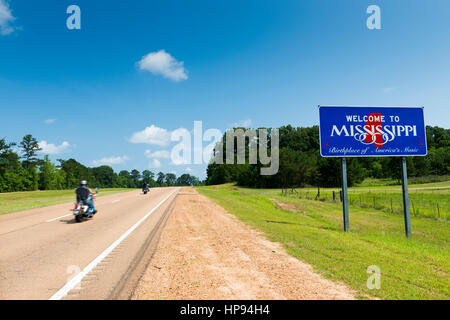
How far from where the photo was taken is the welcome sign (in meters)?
13.8

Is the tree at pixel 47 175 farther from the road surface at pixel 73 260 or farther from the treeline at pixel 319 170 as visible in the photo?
the road surface at pixel 73 260

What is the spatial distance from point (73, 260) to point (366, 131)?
45.0 ft

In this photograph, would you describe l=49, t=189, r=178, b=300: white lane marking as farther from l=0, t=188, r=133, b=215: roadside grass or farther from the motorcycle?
l=0, t=188, r=133, b=215: roadside grass

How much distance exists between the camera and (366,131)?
45.5 feet

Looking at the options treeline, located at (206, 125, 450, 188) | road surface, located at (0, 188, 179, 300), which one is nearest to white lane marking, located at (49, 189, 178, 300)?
road surface, located at (0, 188, 179, 300)

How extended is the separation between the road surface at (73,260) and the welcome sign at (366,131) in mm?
9420

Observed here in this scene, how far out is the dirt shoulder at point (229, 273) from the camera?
4531 mm

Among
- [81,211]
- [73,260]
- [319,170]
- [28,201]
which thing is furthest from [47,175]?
[73,260]

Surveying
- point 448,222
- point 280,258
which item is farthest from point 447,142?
point 280,258

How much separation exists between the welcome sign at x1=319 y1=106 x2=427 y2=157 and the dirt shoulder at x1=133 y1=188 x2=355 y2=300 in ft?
24.9

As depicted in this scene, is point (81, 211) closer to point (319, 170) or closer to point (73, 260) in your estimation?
point (73, 260)

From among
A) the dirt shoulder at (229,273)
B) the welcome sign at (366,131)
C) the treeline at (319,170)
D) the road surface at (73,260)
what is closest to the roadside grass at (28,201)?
the road surface at (73,260)
